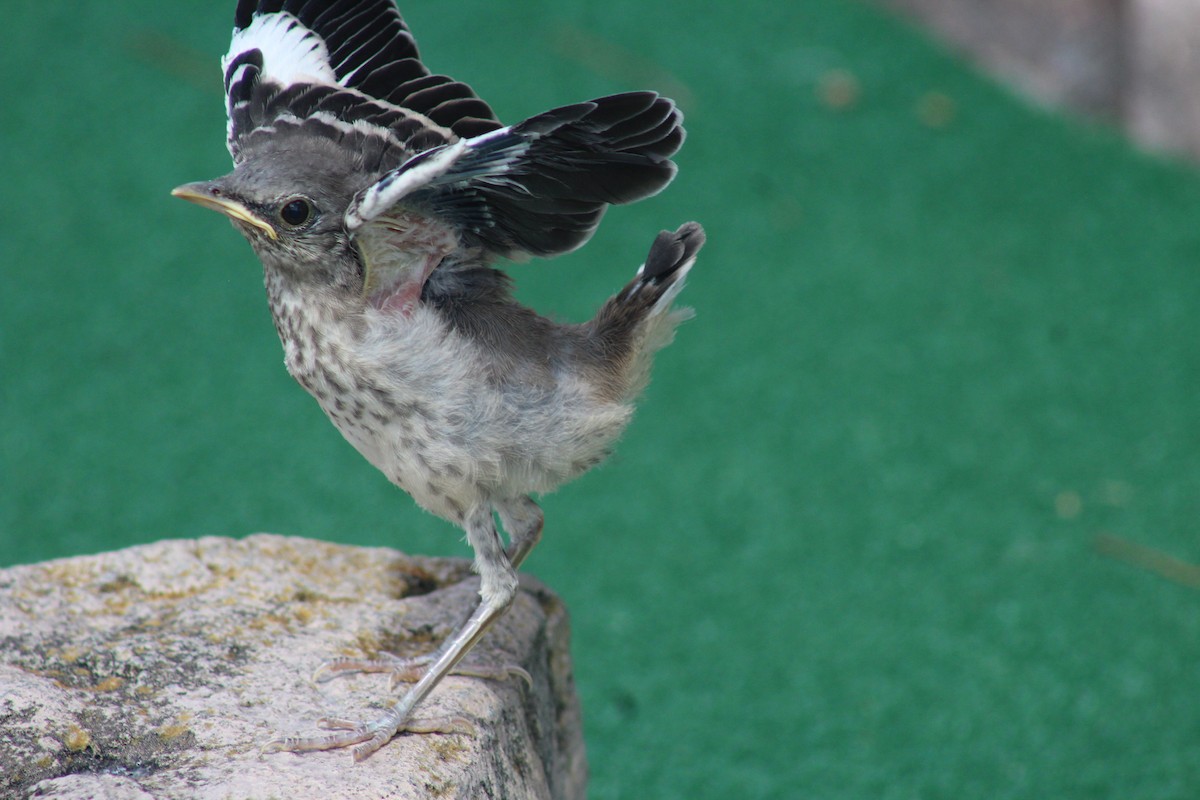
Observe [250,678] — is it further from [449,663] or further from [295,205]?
[295,205]

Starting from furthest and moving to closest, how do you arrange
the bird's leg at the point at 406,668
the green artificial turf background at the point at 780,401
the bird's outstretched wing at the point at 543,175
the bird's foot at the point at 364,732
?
1. the green artificial turf background at the point at 780,401
2. the bird's leg at the point at 406,668
3. the bird's foot at the point at 364,732
4. the bird's outstretched wing at the point at 543,175

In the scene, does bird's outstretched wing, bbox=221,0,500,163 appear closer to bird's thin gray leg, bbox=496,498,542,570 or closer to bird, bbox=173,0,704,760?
bird, bbox=173,0,704,760

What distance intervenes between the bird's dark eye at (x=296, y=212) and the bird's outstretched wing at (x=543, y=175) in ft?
0.41

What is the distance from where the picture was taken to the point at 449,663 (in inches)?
80.2

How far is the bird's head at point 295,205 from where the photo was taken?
1924 mm

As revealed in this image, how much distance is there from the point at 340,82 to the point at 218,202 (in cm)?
51

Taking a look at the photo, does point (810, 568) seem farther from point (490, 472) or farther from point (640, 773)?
point (490, 472)

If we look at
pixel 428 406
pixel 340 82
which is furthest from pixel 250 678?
pixel 340 82

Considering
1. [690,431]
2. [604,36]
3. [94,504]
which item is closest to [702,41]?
[604,36]

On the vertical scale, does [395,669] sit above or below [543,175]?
below

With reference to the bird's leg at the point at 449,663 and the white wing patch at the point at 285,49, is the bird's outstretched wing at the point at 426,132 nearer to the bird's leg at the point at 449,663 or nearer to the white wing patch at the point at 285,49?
the white wing patch at the point at 285,49

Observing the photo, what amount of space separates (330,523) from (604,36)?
9.10ft

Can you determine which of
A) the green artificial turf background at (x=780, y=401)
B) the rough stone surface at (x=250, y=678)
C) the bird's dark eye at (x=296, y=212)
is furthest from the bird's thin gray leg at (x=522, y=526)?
the green artificial turf background at (x=780, y=401)

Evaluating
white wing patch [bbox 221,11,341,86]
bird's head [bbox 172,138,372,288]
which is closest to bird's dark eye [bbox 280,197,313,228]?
bird's head [bbox 172,138,372,288]
